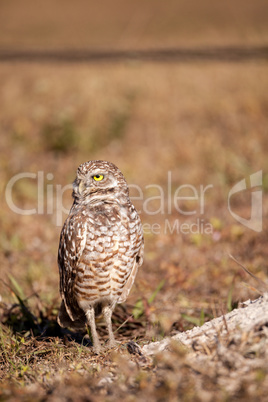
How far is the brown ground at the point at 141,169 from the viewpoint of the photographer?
8.35 feet

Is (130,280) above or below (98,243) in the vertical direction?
below

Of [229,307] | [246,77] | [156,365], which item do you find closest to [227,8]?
[246,77]

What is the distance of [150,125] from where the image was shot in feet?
31.7

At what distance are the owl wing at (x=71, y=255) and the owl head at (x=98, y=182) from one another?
19cm

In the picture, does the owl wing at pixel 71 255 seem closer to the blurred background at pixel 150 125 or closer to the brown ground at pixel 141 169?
the brown ground at pixel 141 169

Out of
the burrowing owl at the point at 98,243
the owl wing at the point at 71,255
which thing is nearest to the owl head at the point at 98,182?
the burrowing owl at the point at 98,243

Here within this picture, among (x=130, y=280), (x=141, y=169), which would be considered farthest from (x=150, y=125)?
(x=130, y=280)

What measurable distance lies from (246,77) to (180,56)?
206cm

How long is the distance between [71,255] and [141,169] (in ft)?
15.5

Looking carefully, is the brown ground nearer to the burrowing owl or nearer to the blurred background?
the blurred background

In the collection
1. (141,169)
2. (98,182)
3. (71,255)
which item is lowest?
(71,255)

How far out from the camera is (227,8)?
12406 millimetres

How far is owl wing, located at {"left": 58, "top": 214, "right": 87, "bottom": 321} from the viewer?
3.16 metres

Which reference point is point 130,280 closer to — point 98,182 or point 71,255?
point 71,255
